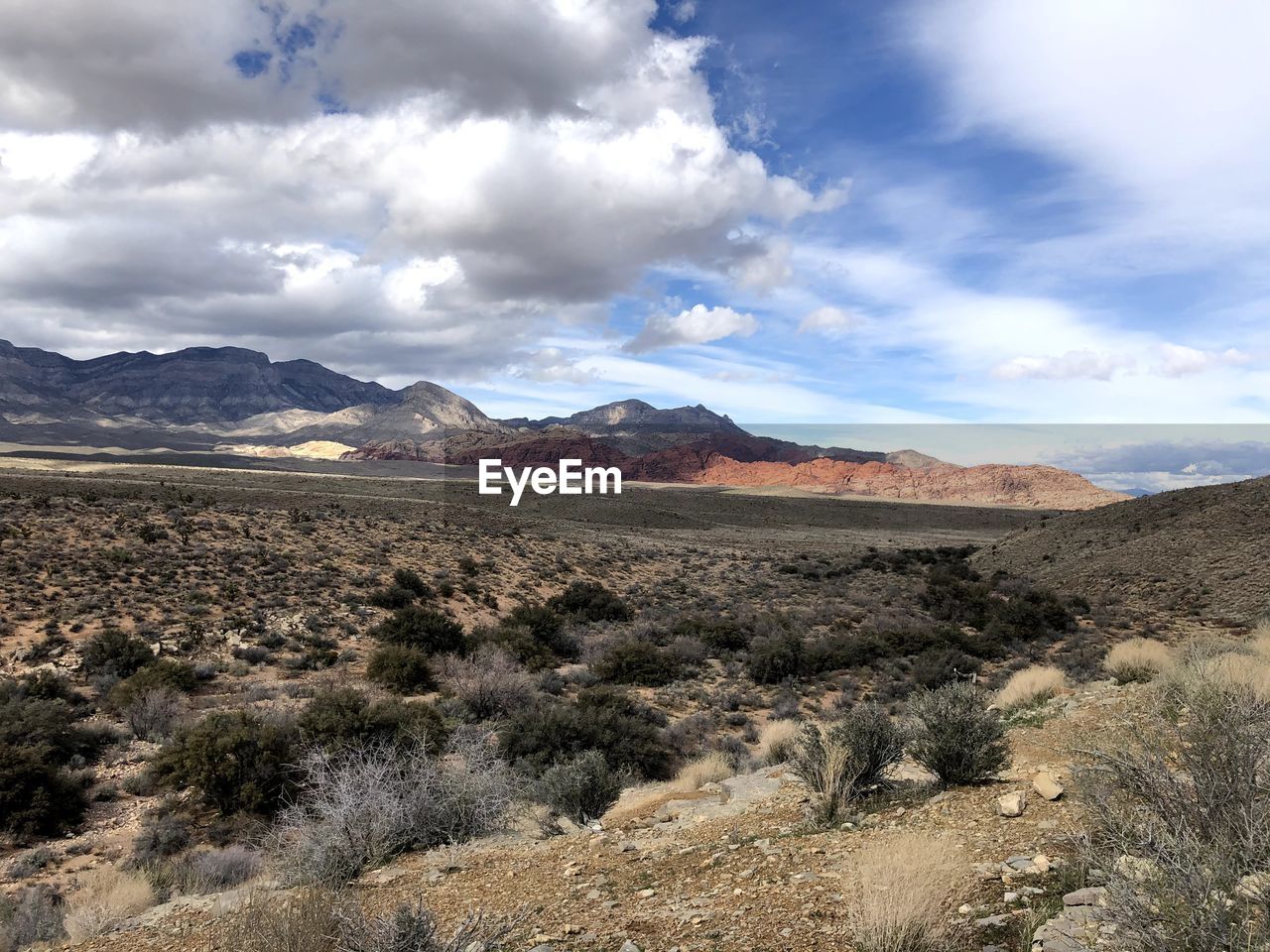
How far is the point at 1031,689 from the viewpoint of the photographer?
1241cm

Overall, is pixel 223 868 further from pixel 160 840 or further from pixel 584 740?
pixel 584 740

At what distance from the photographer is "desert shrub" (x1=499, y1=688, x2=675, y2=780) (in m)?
10.8

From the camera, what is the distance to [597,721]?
11695 millimetres

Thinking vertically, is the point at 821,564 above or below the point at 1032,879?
below

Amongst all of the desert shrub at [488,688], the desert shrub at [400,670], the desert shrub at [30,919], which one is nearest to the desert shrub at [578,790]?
the desert shrub at [30,919]

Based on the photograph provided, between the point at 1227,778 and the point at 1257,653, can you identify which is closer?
the point at 1227,778

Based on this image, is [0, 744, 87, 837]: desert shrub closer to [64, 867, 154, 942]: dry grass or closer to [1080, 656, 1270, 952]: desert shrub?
[64, 867, 154, 942]: dry grass

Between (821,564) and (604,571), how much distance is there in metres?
14.6

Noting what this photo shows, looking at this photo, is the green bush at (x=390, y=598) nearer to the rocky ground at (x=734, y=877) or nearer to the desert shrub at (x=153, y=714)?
the desert shrub at (x=153, y=714)

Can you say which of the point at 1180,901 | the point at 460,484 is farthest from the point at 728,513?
the point at 1180,901

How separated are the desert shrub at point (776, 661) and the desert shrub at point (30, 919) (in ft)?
46.8

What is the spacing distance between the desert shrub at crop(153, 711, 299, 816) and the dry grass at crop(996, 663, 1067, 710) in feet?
39.2

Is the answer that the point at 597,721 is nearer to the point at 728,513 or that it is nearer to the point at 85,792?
the point at 85,792

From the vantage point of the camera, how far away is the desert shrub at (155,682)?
12.9m
